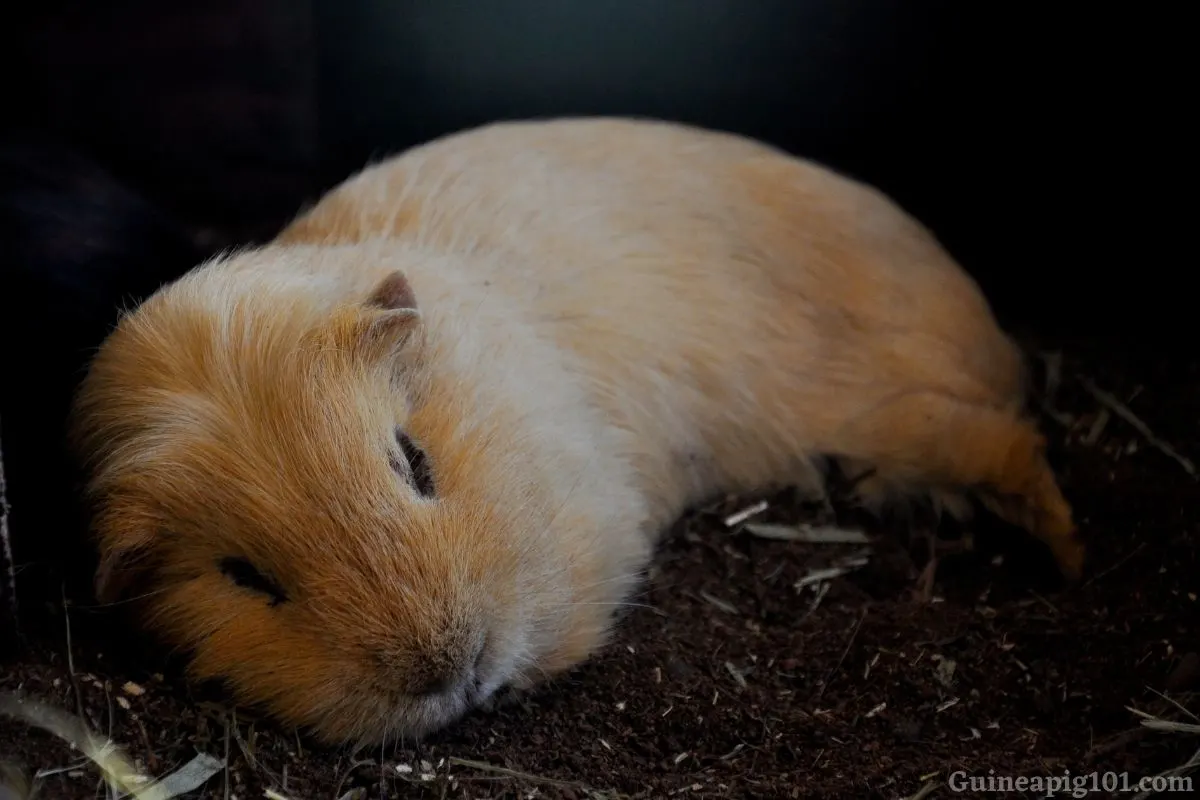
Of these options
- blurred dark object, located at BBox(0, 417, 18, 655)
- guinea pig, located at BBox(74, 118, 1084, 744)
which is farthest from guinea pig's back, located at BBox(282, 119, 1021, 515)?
blurred dark object, located at BBox(0, 417, 18, 655)

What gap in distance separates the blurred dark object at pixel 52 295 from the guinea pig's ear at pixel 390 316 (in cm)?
85

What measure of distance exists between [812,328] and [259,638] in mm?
1743

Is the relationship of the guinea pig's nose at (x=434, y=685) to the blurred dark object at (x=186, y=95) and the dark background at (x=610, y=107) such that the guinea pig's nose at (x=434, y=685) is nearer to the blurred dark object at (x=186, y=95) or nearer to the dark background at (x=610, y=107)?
the dark background at (x=610, y=107)

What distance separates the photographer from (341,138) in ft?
Result: 12.2

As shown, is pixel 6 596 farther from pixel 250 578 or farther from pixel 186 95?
pixel 186 95

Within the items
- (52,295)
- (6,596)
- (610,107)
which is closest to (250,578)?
(6,596)

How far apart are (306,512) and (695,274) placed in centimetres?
139

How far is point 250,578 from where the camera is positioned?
2.31m

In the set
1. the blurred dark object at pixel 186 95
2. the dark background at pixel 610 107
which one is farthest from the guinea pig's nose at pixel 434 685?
the blurred dark object at pixel 186 95

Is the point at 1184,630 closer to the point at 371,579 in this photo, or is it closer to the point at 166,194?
the point at 371,579

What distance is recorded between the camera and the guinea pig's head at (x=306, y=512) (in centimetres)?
216

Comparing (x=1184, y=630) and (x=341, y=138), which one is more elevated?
(x=341, y=138)

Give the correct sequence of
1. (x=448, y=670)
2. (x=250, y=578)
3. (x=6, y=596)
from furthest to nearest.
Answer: (x=6, y=596), (x=250, y=578), (x=448, y=670)

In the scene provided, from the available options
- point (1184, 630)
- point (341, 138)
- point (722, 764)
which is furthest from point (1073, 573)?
point (341, 138)
